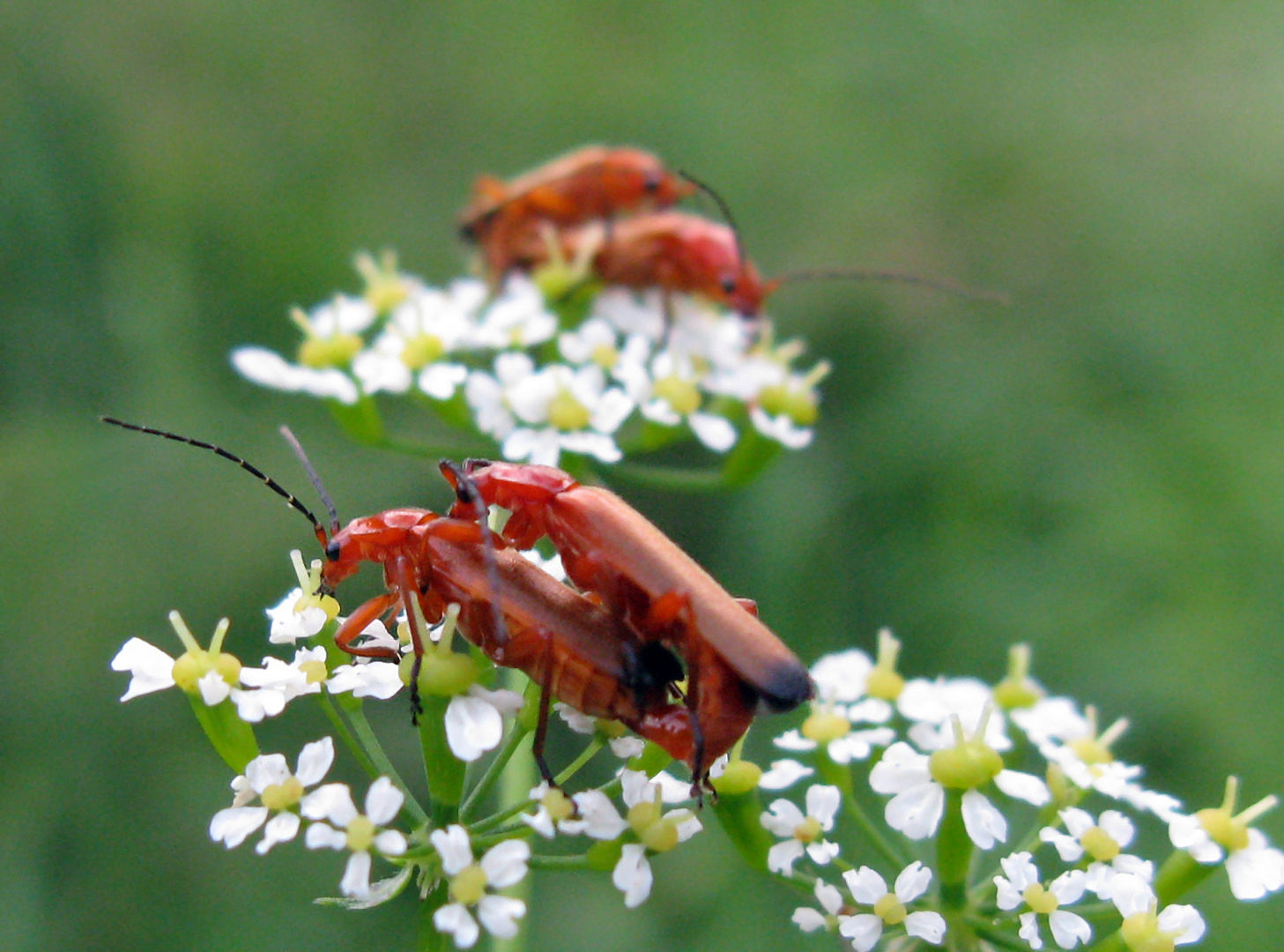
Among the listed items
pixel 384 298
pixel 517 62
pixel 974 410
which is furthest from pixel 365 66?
pixel 974 410

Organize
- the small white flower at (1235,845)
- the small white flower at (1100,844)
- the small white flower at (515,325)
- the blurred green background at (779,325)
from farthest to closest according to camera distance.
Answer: the blurred green background at (779,325) < the small white flower at (515,325) < the small white flower at (1235,845) < the small white flower at (1100,844)

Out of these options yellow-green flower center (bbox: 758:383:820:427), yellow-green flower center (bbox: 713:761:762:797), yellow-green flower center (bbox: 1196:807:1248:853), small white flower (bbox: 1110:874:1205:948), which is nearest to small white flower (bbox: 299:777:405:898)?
yellow-green flower center (bbox: 713:761:762:797)

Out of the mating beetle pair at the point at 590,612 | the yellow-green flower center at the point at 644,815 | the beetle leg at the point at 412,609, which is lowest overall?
the yellow-green flower center at the point at 644,815

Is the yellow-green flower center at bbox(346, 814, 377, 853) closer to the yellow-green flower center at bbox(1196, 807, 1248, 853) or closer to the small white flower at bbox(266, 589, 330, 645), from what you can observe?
the small white flower at bbox(266, 589, 330, 645)

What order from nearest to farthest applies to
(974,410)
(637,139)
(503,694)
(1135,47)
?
1. (503,694)
2. (974,410)
3. (637,139)
4. (1135,47)

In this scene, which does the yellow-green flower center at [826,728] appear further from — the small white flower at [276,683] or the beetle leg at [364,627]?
the small white flower at [276,683]

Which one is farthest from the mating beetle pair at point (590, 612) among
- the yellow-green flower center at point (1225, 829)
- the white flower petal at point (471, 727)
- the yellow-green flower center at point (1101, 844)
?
the yellow-green flower center at point (1225, 829)

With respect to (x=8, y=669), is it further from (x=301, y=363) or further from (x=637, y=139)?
(x=637, y=139)

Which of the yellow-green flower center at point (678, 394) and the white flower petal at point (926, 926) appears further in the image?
the yellow-green flower center at point (678, 394)
